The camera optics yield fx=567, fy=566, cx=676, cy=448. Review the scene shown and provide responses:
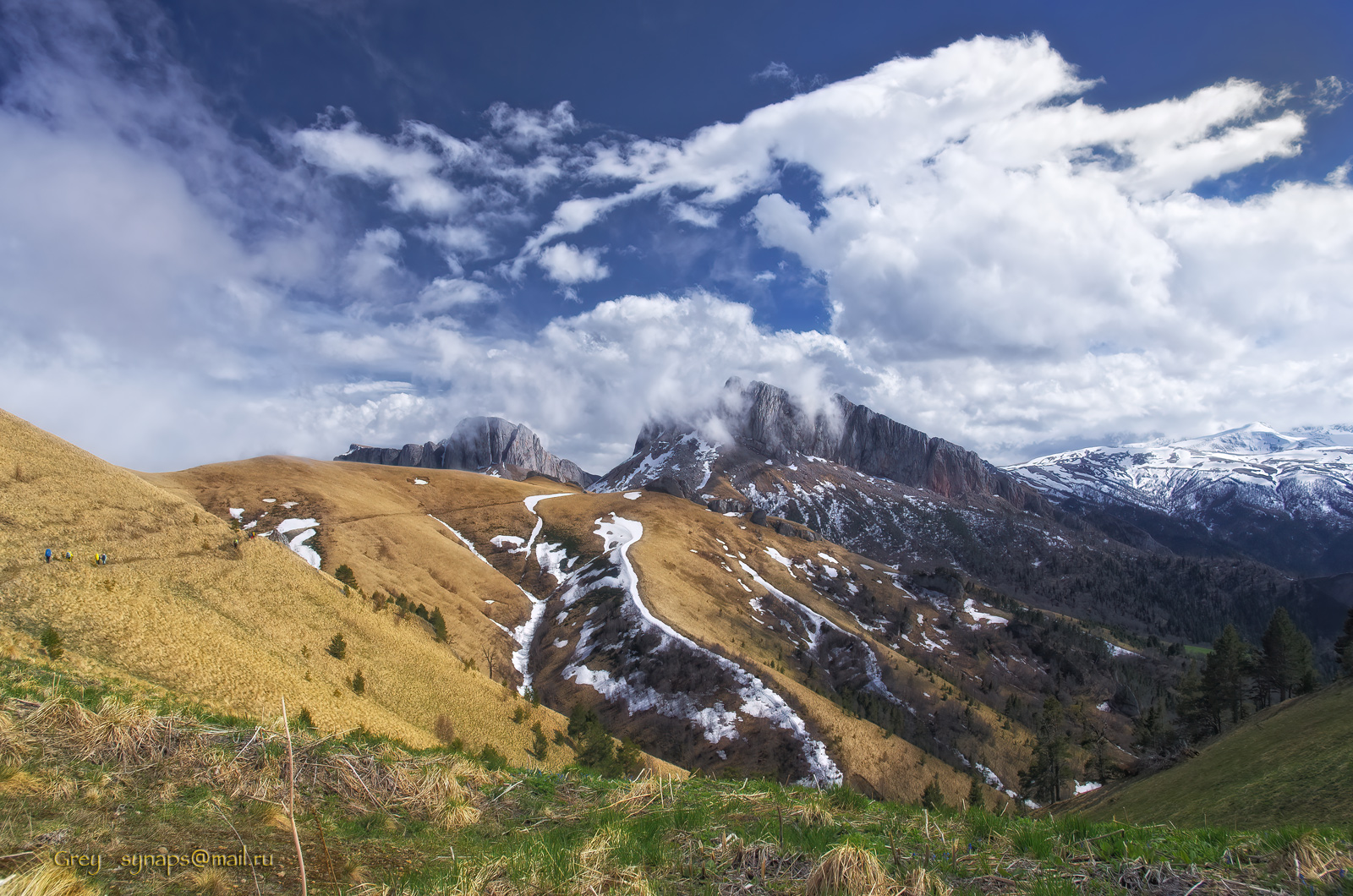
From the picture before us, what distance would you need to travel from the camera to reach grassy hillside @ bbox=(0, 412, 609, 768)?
67.1ft

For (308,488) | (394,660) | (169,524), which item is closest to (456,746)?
(394,660)

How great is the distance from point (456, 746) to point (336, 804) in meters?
9.88

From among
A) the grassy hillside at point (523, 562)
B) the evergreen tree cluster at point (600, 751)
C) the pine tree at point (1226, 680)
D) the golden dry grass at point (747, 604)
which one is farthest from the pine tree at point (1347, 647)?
the evergreen tree cluster at point (600, 751)

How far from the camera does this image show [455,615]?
225ft

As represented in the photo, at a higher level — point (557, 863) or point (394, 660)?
point (557, 863)

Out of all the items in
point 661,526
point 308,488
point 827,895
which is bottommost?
point 827,895

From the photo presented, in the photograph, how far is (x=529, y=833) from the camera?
7.27 metres

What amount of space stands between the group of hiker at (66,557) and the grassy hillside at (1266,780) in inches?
1401

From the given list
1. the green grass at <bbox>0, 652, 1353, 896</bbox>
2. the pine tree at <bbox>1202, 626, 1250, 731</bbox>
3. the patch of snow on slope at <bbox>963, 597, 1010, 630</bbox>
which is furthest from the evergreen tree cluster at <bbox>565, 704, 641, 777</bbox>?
the patch of snow on slope at <bbox>963, 597, 1010, 630</bbox>

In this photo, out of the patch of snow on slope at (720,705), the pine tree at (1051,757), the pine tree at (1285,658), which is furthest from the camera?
the pine tree at (1285,658)

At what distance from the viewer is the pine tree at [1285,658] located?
193ft

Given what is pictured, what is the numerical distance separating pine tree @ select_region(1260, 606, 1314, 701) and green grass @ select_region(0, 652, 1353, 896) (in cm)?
7841

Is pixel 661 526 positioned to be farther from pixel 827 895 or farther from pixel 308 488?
pixel 827 895

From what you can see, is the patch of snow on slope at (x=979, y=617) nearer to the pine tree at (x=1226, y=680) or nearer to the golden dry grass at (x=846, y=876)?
the pine tree at (x=1226, y=680)
